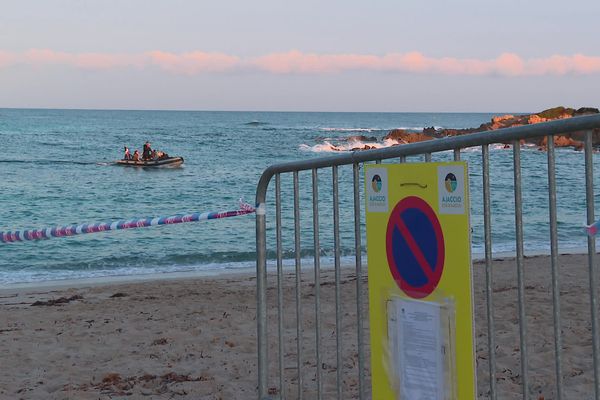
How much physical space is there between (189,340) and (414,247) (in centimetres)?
528

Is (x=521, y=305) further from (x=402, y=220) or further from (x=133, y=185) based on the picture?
(x=133, y=185)

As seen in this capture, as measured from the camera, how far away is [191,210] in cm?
3023

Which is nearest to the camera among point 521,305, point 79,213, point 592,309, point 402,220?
point 592,309

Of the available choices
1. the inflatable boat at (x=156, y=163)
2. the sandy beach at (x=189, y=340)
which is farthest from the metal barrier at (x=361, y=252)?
the inflatable boat at (x=156, y=163)

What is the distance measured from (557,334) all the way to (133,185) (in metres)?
36.1

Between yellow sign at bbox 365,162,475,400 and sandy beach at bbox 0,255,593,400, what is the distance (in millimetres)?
2604


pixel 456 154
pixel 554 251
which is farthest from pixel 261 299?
pixel 554 251

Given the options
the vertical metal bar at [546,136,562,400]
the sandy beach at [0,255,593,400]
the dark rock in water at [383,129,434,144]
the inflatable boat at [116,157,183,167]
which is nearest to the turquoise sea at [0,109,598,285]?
the vertical metal bar at [546,136,562,400]

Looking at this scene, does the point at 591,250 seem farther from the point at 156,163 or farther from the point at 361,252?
the point at 156,163

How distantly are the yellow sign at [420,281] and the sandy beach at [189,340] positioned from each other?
103 inches

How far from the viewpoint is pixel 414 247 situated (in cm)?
293

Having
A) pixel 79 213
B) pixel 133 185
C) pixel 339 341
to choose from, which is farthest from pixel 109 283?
pixel 133 185

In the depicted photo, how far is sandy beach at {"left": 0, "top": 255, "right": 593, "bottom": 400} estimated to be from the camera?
597cm

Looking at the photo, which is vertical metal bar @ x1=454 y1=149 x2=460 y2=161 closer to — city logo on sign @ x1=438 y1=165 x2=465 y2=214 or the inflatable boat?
city logo on sign @ x1=438 y1=165 x2=465 y2=214
